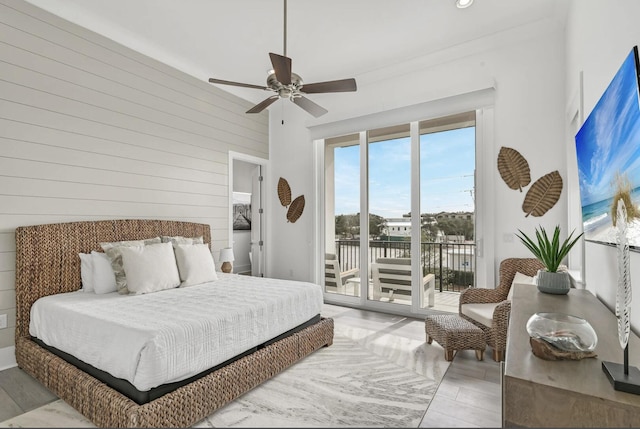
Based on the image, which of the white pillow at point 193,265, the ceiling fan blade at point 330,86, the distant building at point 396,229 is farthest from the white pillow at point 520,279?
the white pillow at point 193,265

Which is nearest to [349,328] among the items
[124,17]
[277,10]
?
[277,10]

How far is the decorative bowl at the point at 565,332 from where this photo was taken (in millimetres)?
1100

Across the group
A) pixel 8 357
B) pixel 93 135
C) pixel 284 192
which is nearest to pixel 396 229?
pixel 284 192

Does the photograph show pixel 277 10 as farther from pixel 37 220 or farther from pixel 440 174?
pixel 37 220

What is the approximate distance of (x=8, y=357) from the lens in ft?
8.86

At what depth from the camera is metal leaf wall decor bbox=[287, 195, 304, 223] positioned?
5168mm

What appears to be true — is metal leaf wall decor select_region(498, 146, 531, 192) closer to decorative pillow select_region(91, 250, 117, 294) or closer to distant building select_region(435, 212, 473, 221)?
distant building select_region(435, 212, 473, 221)

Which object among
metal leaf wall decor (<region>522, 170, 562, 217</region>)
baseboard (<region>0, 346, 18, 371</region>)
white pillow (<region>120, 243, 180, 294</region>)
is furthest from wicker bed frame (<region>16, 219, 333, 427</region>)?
metal leaf wall decor (<region>522, 170, 562, 217</region>)

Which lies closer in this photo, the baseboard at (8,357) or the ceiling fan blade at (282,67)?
the ceiling fan blade at (282,67)

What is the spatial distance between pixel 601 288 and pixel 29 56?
4698 millimetres

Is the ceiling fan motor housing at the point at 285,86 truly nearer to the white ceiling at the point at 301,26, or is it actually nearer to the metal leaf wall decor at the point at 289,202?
the white ceiling at the point at 301,26

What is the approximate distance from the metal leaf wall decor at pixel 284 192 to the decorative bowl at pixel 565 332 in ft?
14.3

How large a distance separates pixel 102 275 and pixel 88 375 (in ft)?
3.74

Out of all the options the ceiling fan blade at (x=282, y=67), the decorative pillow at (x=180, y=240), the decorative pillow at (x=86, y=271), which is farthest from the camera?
the decorative pillow at (x=180, y=240)
